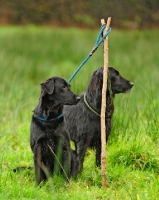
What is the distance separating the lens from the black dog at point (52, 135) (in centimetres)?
576

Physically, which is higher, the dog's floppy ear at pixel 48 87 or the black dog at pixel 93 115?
the dog's floppy ear at pixel 48 87

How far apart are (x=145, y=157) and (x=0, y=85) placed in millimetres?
4806

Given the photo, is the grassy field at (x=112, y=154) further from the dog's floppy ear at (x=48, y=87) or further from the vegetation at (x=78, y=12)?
the vegetation at (x=78, y=12)

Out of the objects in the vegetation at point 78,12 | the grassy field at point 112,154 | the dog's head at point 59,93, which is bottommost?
the grassy field at point 112,154

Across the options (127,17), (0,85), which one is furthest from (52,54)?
(127,17)

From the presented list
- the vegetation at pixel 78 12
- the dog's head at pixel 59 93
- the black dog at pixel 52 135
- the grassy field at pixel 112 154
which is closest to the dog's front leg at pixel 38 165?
the black dog at pixel 52 135

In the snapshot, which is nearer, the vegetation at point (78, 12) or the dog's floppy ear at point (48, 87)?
the dog's floppy ear at point (48, 87)

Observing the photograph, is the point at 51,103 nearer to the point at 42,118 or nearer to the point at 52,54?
the point at 42,118

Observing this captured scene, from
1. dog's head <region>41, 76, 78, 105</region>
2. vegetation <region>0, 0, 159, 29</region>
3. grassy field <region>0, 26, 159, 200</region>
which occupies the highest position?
vegetation <region>0, 0, 159, 29</region>

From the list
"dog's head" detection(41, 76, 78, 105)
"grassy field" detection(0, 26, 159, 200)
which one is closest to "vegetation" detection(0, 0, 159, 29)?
"grassy field" detection(0, 26, 159, 200)

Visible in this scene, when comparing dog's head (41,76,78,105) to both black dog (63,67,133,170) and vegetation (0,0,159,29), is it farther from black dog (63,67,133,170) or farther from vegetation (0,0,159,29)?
vegetation (0,0,159,29)

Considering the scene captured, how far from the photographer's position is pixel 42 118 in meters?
5.84

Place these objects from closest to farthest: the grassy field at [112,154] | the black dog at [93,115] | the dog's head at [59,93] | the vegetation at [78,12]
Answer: the grassy field at [112,154] → the dog's head at [59,93] → the black dog at [93,115] → the vegetation at [78,12]

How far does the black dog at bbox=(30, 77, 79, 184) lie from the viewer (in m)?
5.76
